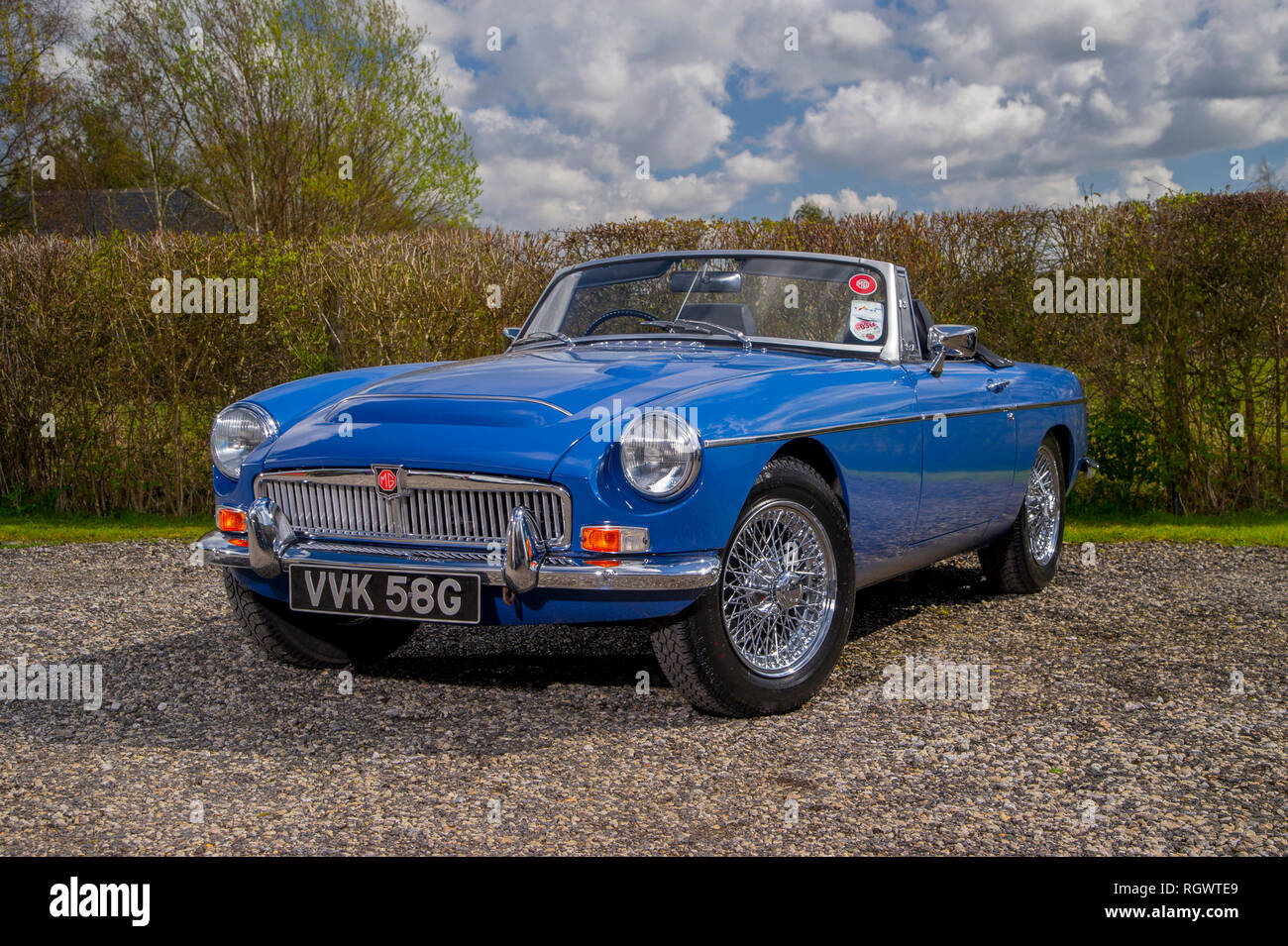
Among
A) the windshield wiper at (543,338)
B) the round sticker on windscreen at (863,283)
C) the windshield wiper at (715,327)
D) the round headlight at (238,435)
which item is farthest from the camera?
the windshield wiper at (543,338)

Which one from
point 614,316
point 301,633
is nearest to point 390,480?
point 301,633

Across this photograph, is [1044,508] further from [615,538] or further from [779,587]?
[615,538]

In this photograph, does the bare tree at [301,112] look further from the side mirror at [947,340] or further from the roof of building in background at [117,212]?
the side mirror at [947,340]

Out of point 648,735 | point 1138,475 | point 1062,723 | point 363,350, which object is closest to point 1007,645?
point 1062,723

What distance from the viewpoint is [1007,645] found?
518 centimetres

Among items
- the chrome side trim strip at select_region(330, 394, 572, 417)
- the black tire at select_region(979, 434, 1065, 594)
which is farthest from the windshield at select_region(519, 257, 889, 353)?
the black tire at select_region(979, 434, 1065, 594)

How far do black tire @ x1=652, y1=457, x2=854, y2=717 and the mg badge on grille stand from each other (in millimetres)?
923

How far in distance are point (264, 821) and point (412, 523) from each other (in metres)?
1.03

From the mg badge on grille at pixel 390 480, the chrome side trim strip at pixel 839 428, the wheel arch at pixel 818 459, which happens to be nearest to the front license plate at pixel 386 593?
the mg badge on grille at pixel 390 480

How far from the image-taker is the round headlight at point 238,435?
4477 mm

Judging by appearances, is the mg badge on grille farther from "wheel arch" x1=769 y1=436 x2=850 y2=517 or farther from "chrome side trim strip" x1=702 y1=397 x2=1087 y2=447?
"wheel arch" x1=769 y1=436 x2=850 y2=517

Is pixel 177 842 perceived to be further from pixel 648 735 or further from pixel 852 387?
pixel 852 387

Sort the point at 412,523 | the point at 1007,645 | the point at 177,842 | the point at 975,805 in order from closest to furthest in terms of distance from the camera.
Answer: the point at 177,842 < the point at 975,805 < the point at 412,523 < the point at 1007,645

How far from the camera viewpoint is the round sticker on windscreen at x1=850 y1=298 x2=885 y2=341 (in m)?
5.05
